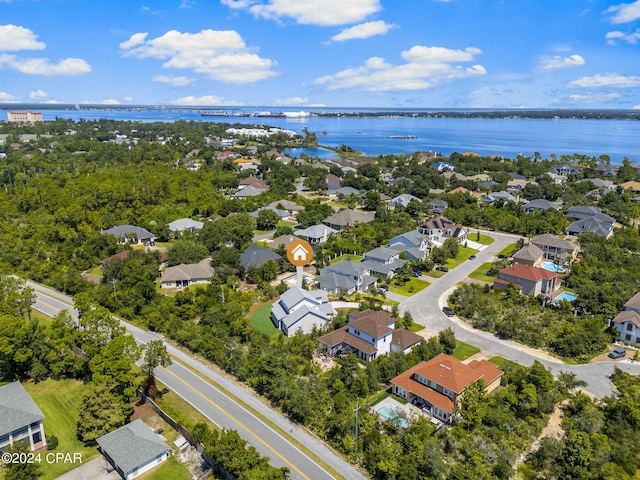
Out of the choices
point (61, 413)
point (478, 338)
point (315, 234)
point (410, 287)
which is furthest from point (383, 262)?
point (61, 413)

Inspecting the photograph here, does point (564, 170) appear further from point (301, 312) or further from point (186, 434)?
point (186, 434)

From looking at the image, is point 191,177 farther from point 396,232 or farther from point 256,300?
point 256,300

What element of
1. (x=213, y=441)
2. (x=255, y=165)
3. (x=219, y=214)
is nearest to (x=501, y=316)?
(x=213, y=441)

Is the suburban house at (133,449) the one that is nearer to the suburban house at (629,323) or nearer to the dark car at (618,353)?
the dark car at (618,353)

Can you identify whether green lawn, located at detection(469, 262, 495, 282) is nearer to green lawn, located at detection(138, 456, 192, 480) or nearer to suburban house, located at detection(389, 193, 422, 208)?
suburban house, located at detection(389, 193, 422, 208)

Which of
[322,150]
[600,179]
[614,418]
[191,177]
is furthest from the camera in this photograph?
[322,150]

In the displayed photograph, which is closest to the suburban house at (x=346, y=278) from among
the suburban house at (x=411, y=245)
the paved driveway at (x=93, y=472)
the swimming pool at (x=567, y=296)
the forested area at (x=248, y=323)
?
the forested area at (x=248, y=323)
